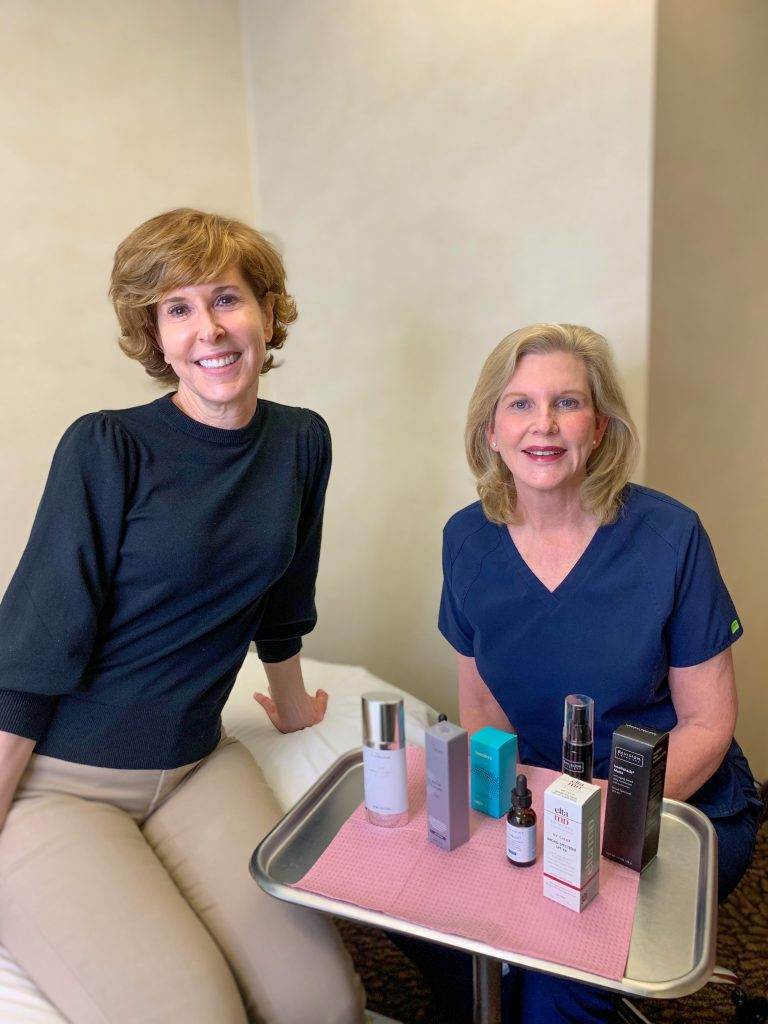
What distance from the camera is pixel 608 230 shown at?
1.43m

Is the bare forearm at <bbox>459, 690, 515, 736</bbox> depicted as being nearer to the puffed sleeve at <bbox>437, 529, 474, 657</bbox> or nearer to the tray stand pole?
the puffed sleeve at <bbox>437, 529, 474, 657</bbox>

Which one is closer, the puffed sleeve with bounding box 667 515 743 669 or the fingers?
the puffed sleeve with bounding box 667 515 743 669

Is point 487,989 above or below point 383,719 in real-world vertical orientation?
below

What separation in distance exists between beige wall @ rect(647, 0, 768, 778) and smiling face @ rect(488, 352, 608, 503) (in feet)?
1.21

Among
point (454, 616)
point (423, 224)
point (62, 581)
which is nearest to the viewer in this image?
point (62, 581)

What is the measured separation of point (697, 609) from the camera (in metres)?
1.10

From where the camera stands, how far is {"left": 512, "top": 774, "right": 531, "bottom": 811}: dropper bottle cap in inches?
32.8

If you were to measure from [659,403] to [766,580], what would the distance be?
64 centimetres

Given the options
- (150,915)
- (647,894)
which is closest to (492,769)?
(647,894)

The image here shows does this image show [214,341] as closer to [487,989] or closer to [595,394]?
[595,394]

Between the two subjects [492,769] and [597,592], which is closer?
[492,769]

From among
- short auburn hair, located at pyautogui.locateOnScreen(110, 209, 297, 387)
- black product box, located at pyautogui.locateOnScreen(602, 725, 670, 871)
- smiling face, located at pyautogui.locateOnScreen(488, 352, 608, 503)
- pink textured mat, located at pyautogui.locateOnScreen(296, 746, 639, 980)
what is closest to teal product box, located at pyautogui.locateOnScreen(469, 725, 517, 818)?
pink textured mat, located at pyautogui.locateOnScreen(296, 746, 639, 980)

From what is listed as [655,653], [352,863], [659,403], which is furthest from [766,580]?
[352,863]

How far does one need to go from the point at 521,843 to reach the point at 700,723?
41 cm
